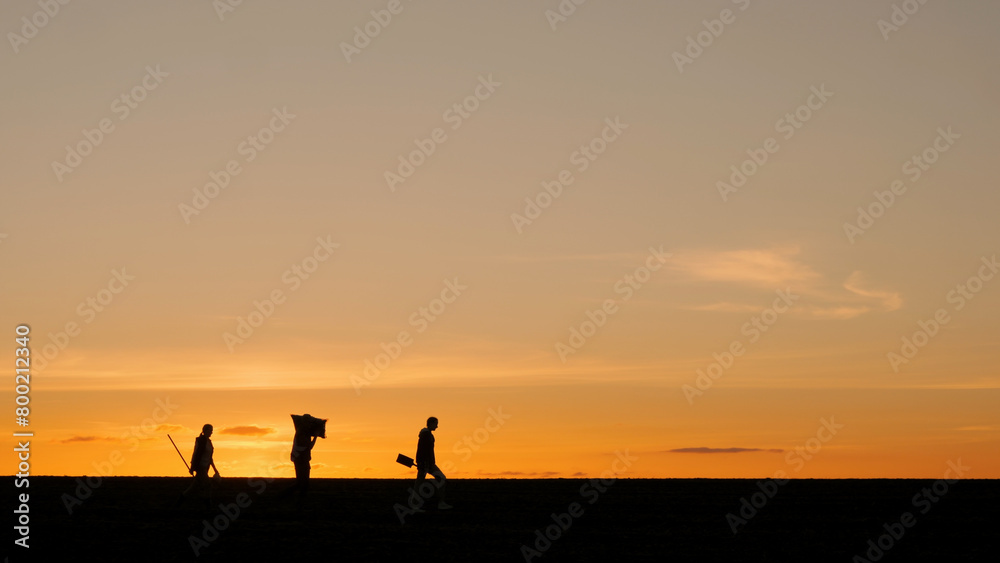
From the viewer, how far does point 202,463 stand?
24062 mm

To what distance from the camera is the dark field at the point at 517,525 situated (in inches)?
693

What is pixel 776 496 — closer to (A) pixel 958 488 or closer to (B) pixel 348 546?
(A) pixel 958 488

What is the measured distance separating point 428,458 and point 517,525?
3.72 meters

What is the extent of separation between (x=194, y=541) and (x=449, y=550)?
4132 mm

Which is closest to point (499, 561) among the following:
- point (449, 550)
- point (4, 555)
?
point (449, 550)

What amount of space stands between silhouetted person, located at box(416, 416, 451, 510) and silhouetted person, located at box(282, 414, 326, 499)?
2.11 meters

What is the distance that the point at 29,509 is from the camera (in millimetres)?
23000

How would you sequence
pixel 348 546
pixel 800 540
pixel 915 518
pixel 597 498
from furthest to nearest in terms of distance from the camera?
pixel 597 498 → pixel 915 518 → pixel 800 540 → pixel 348 546

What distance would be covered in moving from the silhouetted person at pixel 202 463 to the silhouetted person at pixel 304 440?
1.86m

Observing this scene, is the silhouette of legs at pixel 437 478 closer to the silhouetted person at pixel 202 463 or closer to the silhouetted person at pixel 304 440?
the silhouetted person at pixel 304 440

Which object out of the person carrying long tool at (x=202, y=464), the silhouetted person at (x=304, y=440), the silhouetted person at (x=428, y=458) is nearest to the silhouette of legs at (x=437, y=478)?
the silhouetted person at (x=428, y=458)

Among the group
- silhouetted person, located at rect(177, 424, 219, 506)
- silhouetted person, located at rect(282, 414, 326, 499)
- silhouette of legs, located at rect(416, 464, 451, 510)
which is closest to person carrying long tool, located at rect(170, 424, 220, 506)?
silhouetted person, located at rect(177, 424, 219, 506)

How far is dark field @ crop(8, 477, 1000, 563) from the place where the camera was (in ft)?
57.8

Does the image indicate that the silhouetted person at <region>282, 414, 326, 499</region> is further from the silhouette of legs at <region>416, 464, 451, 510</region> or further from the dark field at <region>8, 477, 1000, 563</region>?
the silhouette of legs at <region>416, 464, 451, 510</region>
